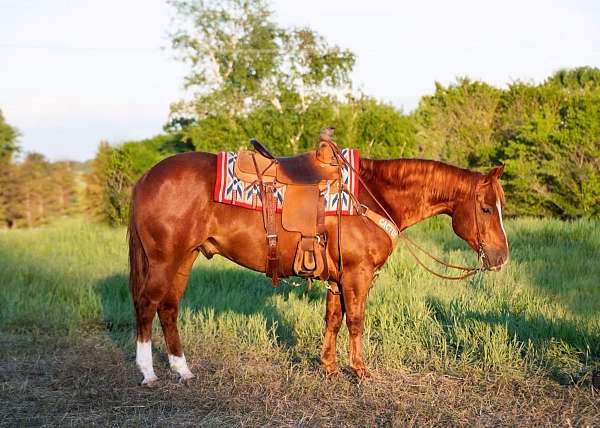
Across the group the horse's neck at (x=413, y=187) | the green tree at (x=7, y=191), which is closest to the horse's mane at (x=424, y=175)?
the horse's neck at (x=413, y=187)

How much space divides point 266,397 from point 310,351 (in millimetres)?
1165

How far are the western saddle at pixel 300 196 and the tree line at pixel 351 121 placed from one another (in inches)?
372

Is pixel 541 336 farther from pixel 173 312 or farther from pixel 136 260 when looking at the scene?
Result: pixel 136 260

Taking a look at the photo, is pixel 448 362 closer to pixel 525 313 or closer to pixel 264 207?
pixel 525 313

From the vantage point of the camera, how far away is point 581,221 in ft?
36.7

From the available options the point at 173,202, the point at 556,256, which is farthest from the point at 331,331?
the point at 556,256

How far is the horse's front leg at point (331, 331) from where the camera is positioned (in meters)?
5.11

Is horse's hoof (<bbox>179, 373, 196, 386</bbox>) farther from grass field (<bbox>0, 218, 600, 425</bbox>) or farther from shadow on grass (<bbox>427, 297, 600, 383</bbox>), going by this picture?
shadow on grass (<bbox>427, 297, 600, 383</bbox>)

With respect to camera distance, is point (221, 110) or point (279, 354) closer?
point (279, 354)

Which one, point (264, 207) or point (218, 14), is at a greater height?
point (218, 14)

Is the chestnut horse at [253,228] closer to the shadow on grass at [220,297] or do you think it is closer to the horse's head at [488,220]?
the horse's head at [488,220]

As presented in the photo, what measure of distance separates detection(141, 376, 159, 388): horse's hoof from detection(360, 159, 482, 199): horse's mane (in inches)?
89.9

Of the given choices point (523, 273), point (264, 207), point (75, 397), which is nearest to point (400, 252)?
point (523, 273)

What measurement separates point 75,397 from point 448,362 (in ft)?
9.40
